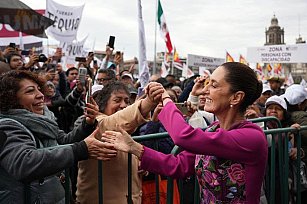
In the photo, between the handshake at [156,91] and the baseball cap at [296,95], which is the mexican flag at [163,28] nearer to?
the baseball cap at [296,95]

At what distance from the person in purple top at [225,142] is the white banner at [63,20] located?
7552 mm

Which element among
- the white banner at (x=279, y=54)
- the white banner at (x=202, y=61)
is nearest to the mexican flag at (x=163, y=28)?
the white banner at (x=202, y=61)

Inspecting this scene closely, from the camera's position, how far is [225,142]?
6.35 feet

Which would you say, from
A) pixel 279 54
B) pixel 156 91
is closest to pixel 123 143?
pixel 156 91

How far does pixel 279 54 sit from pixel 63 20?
8.10 m

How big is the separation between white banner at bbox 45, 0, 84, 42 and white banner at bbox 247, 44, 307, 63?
7.50 meters

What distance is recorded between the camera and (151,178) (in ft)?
11.3

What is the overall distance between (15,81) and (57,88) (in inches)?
165

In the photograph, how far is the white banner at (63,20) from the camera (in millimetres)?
9087

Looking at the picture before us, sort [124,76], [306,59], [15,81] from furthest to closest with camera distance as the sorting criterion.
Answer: [306,59]
[124,76]
[15,81]

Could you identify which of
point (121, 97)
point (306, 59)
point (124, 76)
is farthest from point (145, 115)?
point (306, 59)

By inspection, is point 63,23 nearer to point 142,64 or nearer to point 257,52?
point 142,64

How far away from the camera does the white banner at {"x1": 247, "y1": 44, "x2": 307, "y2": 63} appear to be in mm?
12703

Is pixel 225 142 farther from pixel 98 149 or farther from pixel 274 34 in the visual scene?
pixel 274 34
